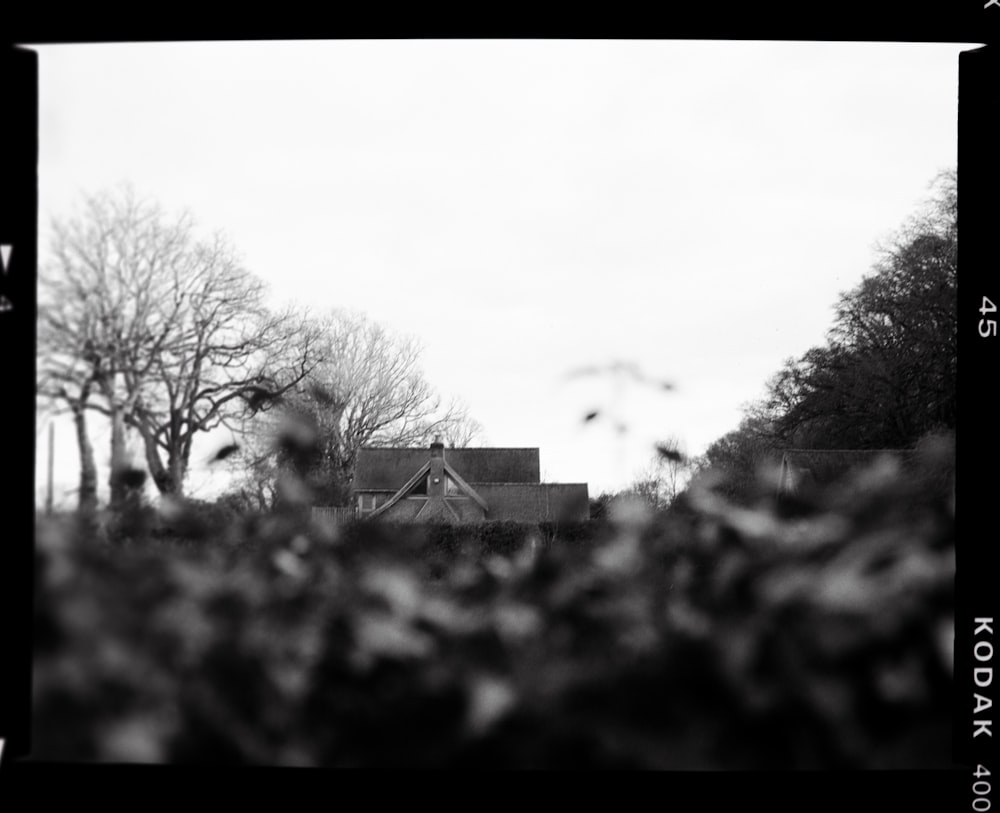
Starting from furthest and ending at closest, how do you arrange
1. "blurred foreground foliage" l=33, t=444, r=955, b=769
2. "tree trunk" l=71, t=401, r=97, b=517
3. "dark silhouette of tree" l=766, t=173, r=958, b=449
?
1. "dark silhouette of tree" l=766, t=173, r=958, b=449
2. "tree trunk" l=71, t=401, r=97, b=517
3. "blurred foreground foliage" l=33, t=444, r=955, b=769

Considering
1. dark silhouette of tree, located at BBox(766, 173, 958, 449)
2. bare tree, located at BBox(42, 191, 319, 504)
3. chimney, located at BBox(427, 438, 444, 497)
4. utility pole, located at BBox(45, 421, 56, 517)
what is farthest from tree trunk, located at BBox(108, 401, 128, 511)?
dark silhouette of tree, located at BBox(766, 173, 958, 449)

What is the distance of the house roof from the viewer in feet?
7.16

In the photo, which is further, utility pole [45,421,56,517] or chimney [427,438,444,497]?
chimney [427,438,444,497]

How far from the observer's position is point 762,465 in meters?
2.19

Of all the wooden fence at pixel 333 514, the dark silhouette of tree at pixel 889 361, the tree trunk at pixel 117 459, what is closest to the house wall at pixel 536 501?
the wooden fence at pixel 333 514

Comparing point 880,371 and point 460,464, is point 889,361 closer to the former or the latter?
point 880,371

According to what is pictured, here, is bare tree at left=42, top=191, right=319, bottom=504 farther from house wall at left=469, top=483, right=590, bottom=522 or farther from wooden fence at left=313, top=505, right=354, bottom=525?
house wall at left=469, top=483, right=590, bottom=522

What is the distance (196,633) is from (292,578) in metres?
0.23

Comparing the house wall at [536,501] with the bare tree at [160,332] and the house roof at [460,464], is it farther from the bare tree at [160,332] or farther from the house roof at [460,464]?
the bare tree at [160,332]

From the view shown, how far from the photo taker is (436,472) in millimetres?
2199

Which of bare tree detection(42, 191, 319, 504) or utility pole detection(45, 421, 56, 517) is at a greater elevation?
bare tree detection(42, 191, 319, 504)

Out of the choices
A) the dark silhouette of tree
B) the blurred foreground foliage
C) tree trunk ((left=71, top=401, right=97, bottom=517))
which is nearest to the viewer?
the blurred foreground foliage

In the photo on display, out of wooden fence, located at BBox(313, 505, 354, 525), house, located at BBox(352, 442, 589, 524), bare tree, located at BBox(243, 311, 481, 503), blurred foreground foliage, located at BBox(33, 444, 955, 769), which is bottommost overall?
blurred foreground foliage, located at BBox(33, 444, 955, 769)

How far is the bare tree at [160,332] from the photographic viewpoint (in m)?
2.12
